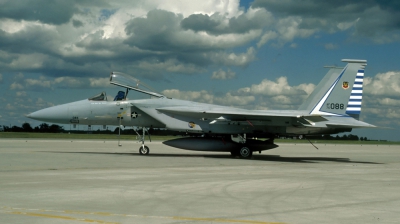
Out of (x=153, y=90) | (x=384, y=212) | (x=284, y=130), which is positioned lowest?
(x=384, y=212)

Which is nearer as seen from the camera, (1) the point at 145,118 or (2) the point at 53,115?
(2) the point at 53,115

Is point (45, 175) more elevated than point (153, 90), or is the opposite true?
point (153, 90)

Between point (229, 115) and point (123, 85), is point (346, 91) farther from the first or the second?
point (123, 85)

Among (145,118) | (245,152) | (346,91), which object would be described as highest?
(346,91)

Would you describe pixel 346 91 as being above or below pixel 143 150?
above

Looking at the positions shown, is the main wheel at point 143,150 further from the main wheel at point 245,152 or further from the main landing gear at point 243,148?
the main wheel at point 245,152

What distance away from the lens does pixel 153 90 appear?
22672 millimetres

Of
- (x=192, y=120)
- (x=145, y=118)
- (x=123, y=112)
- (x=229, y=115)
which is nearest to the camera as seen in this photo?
(x=229, y=115)

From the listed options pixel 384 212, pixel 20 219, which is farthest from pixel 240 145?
pixel 20 219

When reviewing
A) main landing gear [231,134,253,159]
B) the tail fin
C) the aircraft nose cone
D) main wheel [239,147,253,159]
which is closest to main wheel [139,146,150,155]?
the aircraft nose cone

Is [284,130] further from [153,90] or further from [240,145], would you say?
[153,90]

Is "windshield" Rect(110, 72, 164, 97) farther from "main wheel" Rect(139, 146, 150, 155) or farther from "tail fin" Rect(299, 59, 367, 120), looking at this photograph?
"tail fin" Rect(299, 59, 367, 120)

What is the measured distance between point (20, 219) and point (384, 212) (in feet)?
19.6

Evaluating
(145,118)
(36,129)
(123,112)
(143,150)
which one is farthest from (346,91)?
(36,129)
